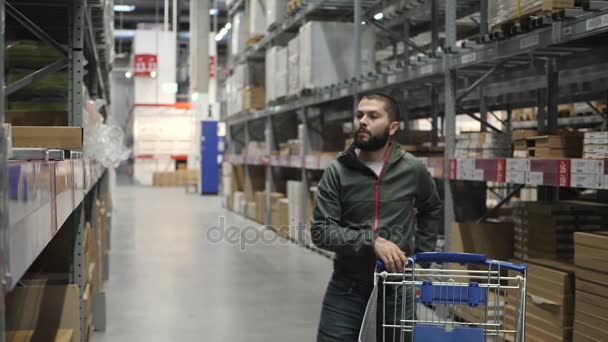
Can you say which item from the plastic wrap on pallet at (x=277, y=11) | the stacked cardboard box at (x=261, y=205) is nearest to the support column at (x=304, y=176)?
the plastic wrap on pallet at (x=277, y=11)

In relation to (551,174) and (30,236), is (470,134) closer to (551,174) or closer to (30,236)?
(551,174)

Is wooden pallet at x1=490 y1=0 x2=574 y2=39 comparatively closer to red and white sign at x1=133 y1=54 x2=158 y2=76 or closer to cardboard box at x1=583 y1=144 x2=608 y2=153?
cardboard box at x1=583 y1=144 x2=608 y2=153

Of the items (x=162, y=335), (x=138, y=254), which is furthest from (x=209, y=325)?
(x=138, y=254)

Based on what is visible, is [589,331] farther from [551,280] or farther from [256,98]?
[256,98]

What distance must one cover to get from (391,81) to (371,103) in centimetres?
365

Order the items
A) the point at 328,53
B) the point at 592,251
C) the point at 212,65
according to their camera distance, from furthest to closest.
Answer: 1. the point at 212,65
2. the point at 328,53
3. the point at 592,251

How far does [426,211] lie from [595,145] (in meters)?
1.26

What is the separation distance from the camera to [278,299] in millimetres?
6613

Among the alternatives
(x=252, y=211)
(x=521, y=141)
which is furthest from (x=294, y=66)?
(x=521, y=141)

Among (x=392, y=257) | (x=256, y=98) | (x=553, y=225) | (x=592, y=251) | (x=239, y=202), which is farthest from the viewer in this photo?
(x=239, y=202)

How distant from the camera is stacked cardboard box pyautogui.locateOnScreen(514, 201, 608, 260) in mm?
4719

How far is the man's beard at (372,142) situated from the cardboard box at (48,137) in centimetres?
119

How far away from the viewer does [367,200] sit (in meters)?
3.17

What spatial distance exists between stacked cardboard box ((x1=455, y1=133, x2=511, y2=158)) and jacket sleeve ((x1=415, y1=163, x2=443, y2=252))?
2026 millimetres
